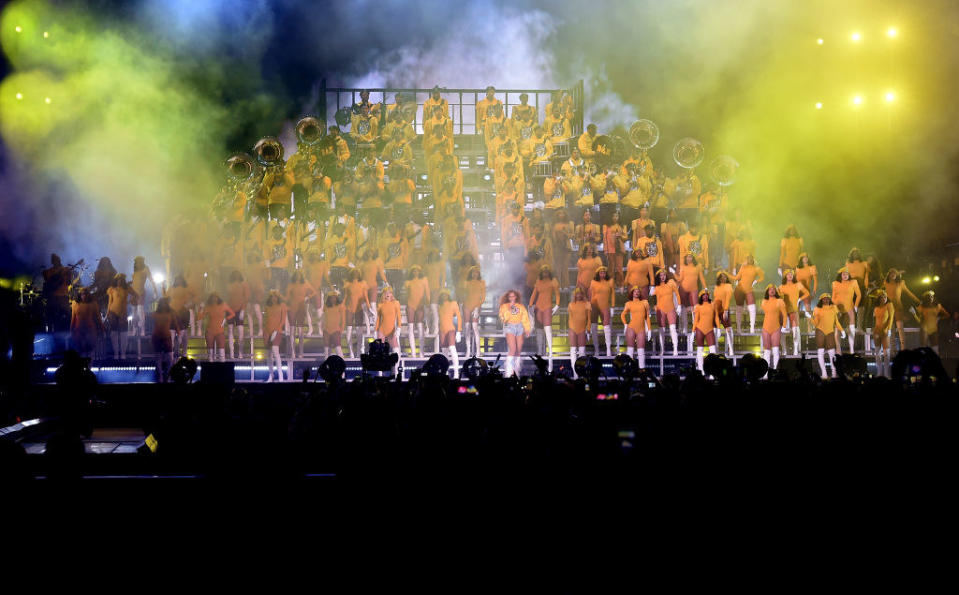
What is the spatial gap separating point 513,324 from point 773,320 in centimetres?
414

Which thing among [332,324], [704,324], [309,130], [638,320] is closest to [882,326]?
[704,324]

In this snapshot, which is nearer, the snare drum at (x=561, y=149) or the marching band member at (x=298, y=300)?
the marching band member at (x=298, y=300)

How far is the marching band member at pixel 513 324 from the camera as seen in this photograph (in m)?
10.8

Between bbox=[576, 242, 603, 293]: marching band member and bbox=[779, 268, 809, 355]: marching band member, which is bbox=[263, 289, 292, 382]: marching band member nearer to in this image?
bbox=[576, 242, 603, 293]: marching band member

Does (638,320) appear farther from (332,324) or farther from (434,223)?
(434,223)

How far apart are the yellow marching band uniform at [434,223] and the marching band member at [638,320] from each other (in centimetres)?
75

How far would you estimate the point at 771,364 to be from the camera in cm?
1124

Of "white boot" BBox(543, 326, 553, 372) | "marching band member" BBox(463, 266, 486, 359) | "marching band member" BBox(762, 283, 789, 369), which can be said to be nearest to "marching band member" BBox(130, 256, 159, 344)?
"marching band member" BBox(463, 266, 486, 359)

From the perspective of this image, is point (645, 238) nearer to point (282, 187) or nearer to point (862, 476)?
point (282, 187)

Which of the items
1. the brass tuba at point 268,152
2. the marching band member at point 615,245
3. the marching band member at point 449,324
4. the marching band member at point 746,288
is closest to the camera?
the marching band member at point 449,324

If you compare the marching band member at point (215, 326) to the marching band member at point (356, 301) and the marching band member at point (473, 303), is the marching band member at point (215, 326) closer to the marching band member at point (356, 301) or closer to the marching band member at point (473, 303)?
the marching band member at point (356, 301)

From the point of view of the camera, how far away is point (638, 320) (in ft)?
35.9

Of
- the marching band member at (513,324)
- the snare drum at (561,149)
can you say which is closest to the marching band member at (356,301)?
the marching band member at (513,324)

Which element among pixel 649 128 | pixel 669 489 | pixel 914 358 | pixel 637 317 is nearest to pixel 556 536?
pixel 669 489
